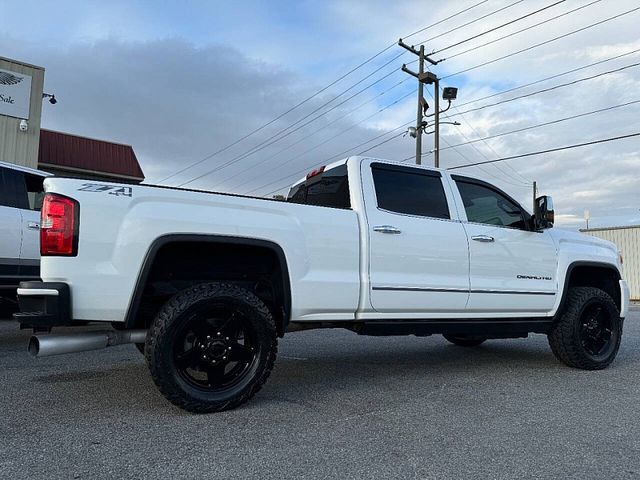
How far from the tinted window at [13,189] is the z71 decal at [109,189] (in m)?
3.02

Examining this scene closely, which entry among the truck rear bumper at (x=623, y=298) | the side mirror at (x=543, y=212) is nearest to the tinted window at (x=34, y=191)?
the side mirror at (x=543, y=212)

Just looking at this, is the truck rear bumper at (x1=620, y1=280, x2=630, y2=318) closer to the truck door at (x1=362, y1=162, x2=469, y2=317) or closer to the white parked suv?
the truck door at (x1=362, y1=162, x2=469, y2=317)

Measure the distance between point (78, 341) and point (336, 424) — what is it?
5.99 ft

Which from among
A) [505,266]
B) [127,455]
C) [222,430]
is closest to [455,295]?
[505,266]

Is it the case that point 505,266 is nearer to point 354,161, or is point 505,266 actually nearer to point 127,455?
point 354,161

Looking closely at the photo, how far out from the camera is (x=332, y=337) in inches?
313

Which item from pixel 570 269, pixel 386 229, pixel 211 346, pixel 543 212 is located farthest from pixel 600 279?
pixel 211 346

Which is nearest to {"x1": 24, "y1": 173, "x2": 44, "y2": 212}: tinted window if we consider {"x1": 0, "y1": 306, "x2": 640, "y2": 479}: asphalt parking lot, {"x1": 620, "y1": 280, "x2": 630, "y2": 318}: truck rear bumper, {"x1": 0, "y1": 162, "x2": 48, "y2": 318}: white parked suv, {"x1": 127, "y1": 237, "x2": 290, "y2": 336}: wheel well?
{"x1": 0, "y1": 162, "x2": 48, "y2": 318}: white parked suv

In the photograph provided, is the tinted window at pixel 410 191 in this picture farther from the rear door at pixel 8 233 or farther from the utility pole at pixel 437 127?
the utility pole at pixel 437 127

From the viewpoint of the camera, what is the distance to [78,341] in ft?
11.5

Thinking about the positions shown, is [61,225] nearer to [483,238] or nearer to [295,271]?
[295,271]

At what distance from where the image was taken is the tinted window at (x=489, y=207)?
5.29 meters

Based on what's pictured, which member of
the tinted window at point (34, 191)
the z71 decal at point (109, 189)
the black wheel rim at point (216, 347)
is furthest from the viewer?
the tinted window at point (34, 191)

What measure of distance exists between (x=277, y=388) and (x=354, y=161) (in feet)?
6.99
